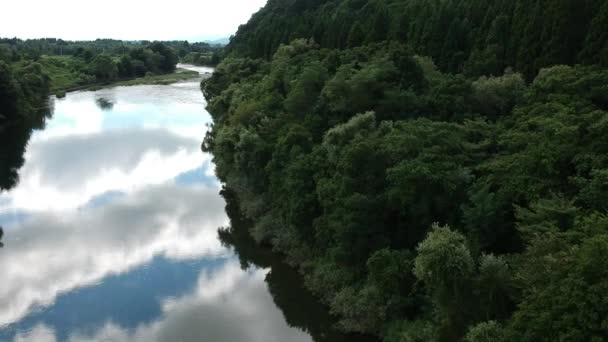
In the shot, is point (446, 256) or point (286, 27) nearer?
point (446, 256)

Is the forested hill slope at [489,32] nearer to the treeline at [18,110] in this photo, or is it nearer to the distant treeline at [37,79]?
the treeline at [18,110]

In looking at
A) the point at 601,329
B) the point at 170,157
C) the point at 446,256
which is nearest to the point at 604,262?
the point at 601,329

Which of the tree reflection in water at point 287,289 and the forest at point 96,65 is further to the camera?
the forest at point 96,65

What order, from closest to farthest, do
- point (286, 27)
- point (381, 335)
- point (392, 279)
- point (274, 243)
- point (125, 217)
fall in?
1. point (392, 279)
2. point (381, 335)
3. point (274, 243)
4. point (125, 217)
5. point (286, 27)

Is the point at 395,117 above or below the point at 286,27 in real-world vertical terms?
below

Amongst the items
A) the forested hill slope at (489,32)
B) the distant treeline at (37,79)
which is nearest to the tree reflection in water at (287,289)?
the forested hill slope at (489,32)

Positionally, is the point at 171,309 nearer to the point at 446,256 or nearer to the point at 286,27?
the point at 446,256
